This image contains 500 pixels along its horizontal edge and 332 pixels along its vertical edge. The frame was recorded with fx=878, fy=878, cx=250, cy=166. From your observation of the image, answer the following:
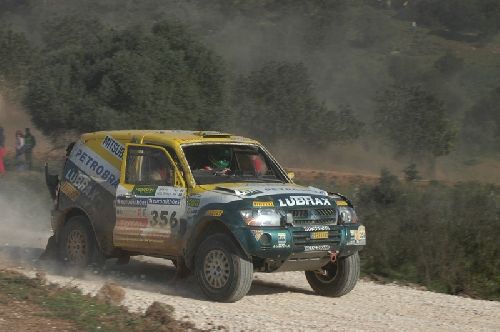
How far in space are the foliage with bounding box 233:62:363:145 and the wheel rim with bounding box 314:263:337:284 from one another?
3043 cm

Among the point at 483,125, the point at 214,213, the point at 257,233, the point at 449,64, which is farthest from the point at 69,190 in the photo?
the point at 449,64

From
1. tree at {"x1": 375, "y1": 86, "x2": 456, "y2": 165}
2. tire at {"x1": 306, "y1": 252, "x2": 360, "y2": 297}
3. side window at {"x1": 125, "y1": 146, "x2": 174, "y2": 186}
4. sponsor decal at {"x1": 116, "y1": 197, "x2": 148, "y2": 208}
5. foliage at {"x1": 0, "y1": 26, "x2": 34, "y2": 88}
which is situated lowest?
tire at {"x1": 306, "y1": 252, "x2": 360, "y2": 297}

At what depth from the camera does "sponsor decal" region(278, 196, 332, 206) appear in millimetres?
9234

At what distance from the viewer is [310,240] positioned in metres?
9.24

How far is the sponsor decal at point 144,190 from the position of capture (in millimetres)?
10094

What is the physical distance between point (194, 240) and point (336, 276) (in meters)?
1.76

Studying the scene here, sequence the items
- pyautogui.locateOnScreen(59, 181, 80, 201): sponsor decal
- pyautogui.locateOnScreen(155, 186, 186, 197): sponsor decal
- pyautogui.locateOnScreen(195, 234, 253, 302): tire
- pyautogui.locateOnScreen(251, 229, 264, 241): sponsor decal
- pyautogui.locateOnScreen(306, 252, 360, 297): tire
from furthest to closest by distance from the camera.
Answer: pyautogui.locateOnScreen(59, 181, 80, 201): sponsor decal → pyautogui.locateOnScreen(306, 252, 360, 297): tire → pyautogui.locateOnScreen(155, 186, 186, 197): sponsor decal → pyautogui.locateOnScreen(195, 234, 253, 302): tire → pyautogui.locateOnScreen(251, 229, 264, 241): sponsor decal

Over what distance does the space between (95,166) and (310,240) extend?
3184mm

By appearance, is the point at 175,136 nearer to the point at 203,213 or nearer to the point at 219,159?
the point at 219,159

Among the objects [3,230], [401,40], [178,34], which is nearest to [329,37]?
[401,40]

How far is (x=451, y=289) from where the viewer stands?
39.5 feet

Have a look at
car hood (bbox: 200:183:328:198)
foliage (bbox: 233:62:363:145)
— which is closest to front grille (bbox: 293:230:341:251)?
car hood (bbox: 200:183:328:198)

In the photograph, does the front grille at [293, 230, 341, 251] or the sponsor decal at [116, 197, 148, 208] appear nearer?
the front grille at [293, 230, 341, 251]

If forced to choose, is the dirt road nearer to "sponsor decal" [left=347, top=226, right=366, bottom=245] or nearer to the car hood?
"sponsor decal" [left=347, top=226, right=366, bottom=245]
